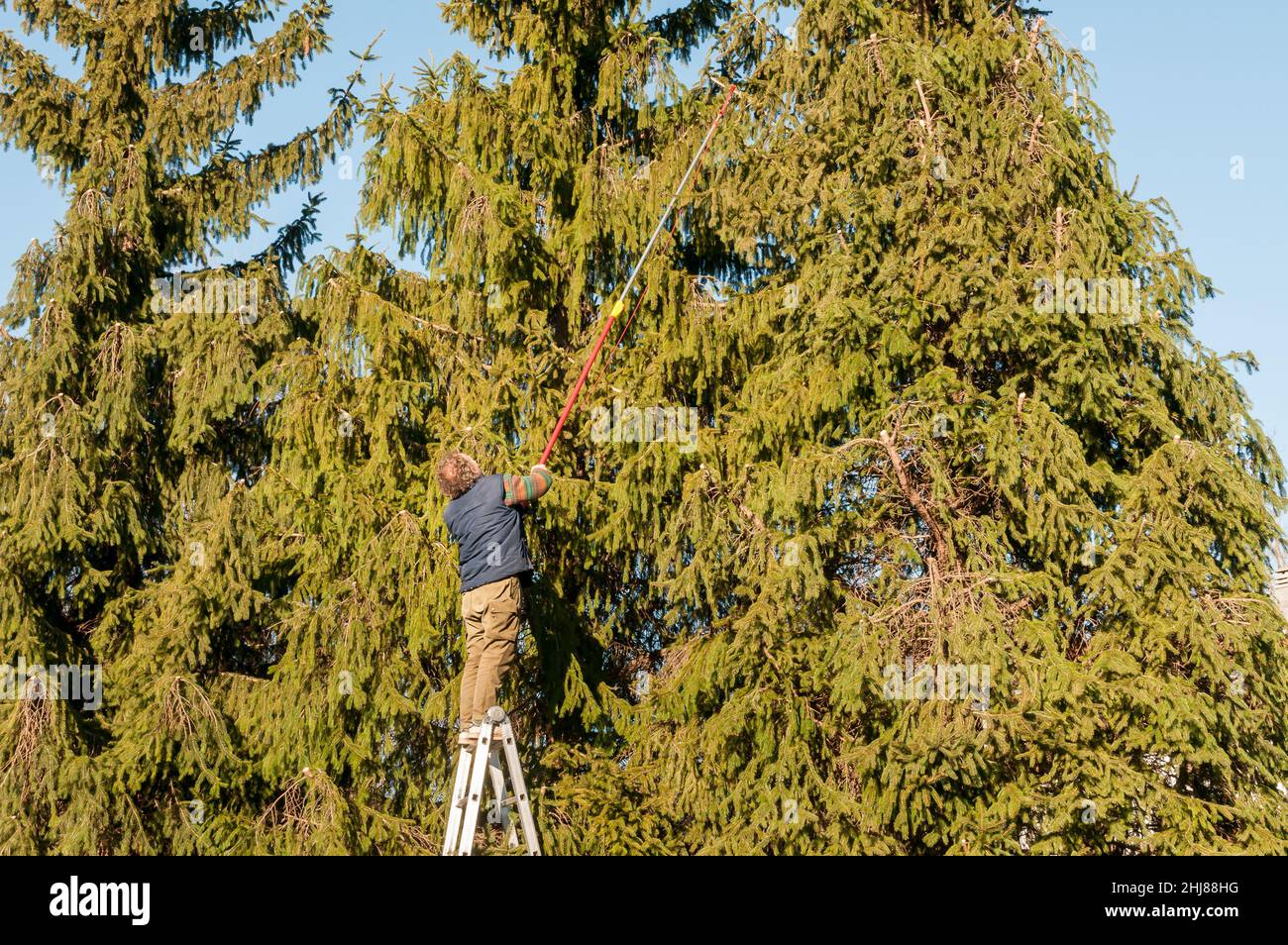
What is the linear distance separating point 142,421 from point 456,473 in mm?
6445

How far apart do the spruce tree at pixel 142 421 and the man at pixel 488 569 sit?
191 inches

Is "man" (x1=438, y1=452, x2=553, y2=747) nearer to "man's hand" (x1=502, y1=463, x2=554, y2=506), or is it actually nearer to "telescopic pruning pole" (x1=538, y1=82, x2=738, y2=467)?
"man's hand" (x1=502, y1=463, x2=554, y2=506)

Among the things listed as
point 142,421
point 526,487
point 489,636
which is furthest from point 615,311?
point 142,421

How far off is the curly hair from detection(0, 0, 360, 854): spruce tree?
15.8ft

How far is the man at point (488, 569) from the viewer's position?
808 cm

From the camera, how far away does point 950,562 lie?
10297 millimetres

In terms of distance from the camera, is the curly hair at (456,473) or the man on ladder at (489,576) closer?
the man on ladder at (489,576)

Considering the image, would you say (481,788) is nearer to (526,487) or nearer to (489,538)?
(489,538)

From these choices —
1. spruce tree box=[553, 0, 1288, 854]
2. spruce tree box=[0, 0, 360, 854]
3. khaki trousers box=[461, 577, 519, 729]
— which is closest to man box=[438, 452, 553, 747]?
khaki trousers box=[461, 577, 519, 729]

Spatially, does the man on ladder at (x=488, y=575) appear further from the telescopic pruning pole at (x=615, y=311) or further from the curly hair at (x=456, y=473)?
the telescopic pruning pole at (x=615, y=311)

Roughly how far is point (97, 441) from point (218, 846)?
13.9ft

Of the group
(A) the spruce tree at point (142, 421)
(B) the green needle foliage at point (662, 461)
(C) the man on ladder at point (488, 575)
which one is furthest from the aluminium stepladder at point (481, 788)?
(A) the spruce tree at point (142, 421)

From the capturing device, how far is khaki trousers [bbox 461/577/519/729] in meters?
8.06

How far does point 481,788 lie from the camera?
7.59 metres
